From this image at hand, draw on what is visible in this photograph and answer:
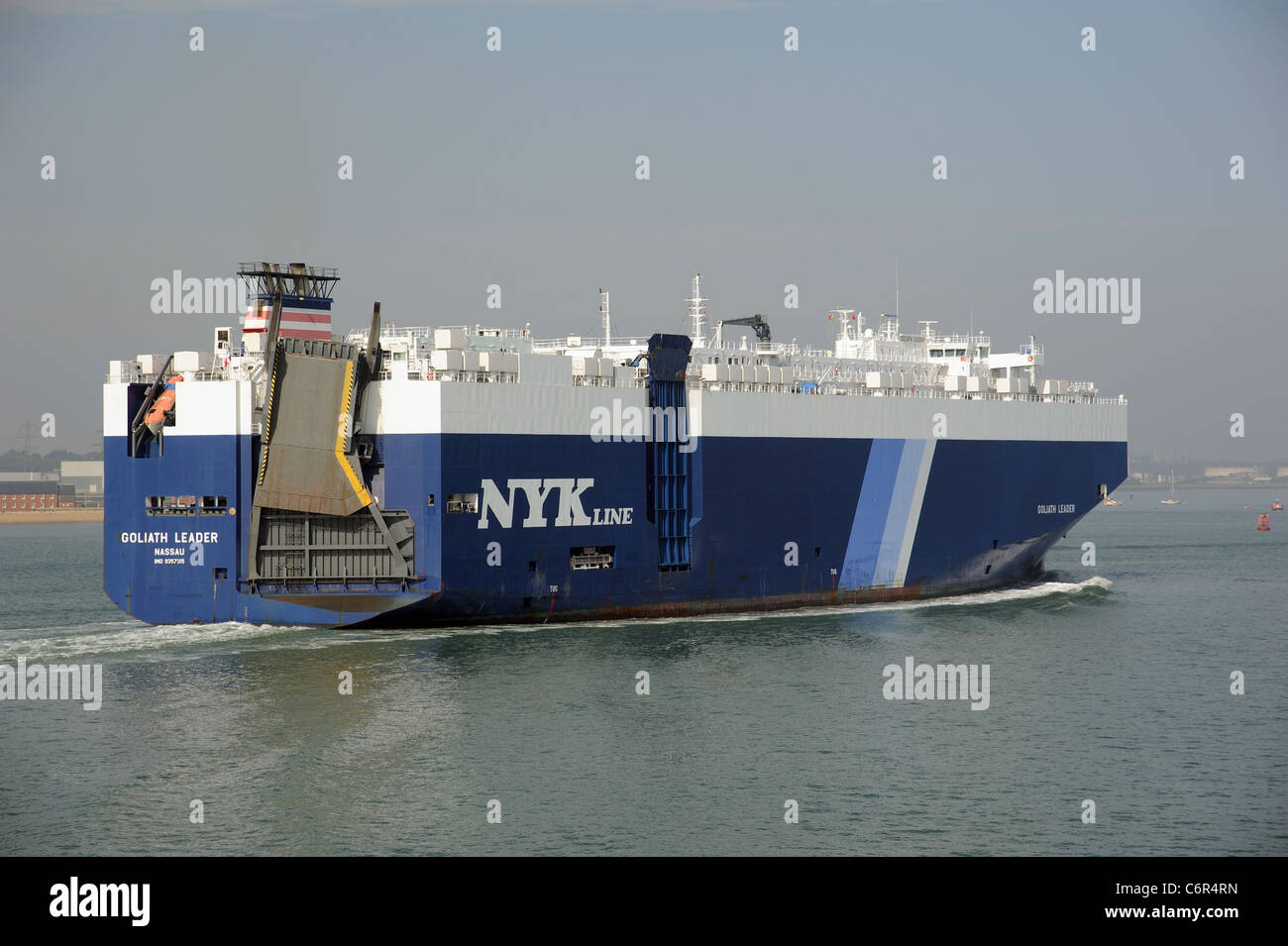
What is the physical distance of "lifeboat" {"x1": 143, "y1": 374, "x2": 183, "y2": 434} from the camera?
3212 cm

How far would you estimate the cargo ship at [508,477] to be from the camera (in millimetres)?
31344

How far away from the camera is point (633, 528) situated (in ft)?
117

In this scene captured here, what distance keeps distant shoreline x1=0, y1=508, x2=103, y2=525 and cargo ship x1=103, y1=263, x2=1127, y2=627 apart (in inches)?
3913

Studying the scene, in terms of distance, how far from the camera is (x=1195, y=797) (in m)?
20.2

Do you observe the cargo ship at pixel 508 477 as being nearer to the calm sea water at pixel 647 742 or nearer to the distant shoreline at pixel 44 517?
the calm sea water at pixel 647 742

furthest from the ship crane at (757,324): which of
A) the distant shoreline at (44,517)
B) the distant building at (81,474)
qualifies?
the distant building at (81,474)

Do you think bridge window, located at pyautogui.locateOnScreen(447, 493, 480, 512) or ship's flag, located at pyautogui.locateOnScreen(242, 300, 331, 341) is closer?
ship's flag, located at pyautogui.locateOnScreen(242, 300, 331, 341)

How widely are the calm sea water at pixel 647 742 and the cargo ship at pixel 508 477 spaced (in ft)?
4.70

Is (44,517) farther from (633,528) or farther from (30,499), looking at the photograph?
(633,528)

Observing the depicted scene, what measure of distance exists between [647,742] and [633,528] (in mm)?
13147

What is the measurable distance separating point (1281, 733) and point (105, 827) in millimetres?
19358

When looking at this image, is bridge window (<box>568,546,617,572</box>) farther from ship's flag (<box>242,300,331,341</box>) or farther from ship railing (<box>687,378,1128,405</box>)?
ship's flag (<box>242,300,331,341</box>)

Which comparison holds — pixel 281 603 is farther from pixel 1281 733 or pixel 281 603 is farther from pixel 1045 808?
pixel 1281 733

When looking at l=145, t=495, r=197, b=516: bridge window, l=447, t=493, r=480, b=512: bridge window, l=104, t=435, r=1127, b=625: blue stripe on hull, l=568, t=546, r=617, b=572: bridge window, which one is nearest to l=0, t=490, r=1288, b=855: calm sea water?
l=104, t=435, r=1127, b=625: blue stripe on hull
